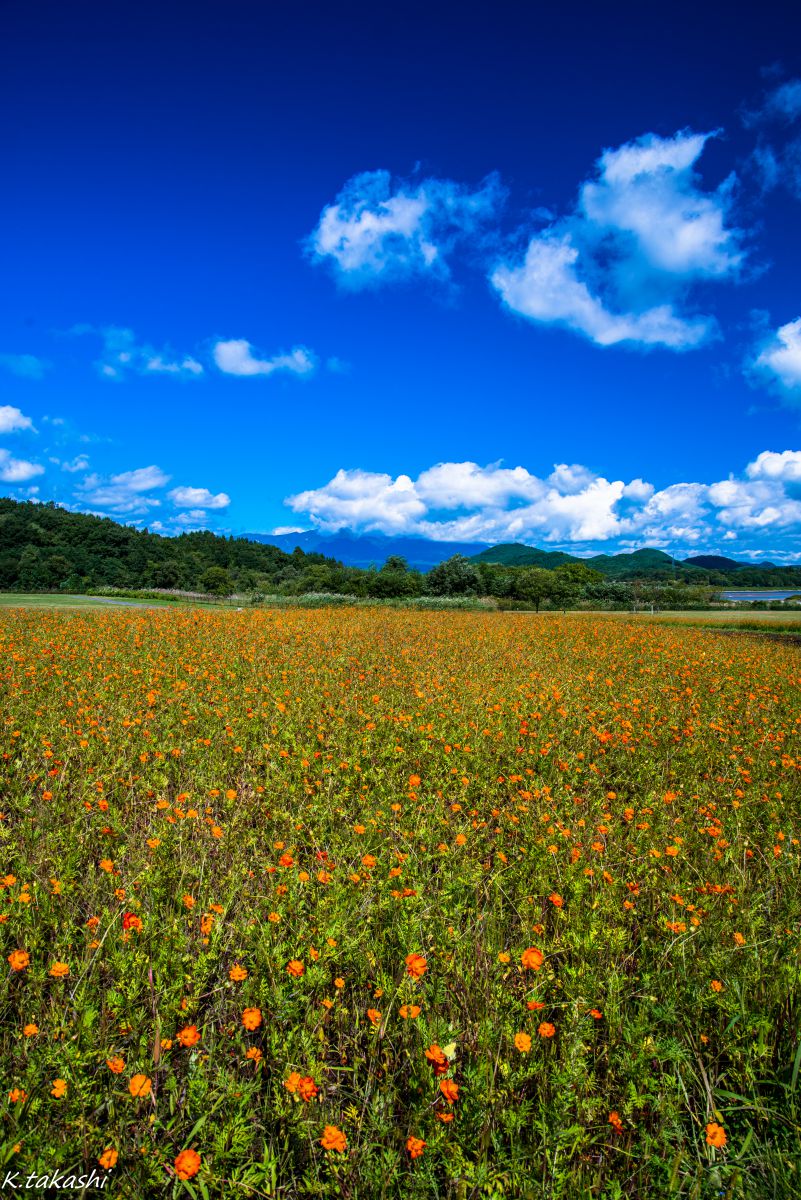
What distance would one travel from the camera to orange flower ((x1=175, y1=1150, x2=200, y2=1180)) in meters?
1.55

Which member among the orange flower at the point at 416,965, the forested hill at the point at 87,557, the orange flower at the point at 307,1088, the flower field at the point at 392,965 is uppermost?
the forested hill at the point at 87,557

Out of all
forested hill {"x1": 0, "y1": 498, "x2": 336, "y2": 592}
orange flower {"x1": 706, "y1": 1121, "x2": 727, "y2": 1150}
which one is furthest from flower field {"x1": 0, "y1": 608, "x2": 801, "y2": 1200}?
forested hill {"x1": 0, "y1": 498, "x2": 336, "y2": 592}

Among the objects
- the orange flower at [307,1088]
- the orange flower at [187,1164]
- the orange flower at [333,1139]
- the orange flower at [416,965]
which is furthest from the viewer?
the orange flower at [416,965]

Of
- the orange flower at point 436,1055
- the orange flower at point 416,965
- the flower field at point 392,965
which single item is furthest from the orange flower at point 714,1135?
the orange flower at point 416,965

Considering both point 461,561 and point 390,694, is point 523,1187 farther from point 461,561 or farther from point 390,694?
point 461,561

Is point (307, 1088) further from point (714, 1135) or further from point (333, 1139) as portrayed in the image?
point (714, 1135)

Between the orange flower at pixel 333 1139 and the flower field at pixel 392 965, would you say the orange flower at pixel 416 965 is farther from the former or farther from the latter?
the orange flower at pixel 333 1139

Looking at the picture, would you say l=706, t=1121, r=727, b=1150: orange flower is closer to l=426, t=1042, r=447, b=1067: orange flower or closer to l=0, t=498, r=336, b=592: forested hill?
l=426, t=1042, r=447, b=1067: orange flower

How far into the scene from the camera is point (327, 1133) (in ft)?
5.57

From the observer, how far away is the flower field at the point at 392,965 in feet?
6.14

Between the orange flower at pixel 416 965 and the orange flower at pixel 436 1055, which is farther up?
the orange flower at pixel 416 965

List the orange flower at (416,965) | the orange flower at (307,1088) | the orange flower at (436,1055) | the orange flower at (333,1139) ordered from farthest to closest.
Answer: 1. the orange flower at (416,965)
2. the orange flower at (436,1055)
3. the orange flower at (307,1088)
4. the orange flower at (333,1139)

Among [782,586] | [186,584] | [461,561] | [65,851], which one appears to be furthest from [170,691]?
[782,586]

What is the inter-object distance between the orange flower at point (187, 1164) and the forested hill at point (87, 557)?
72197mm
